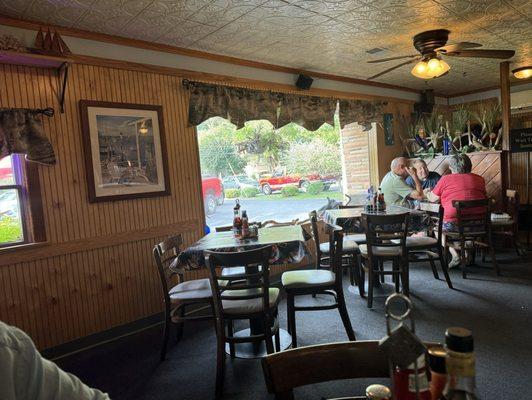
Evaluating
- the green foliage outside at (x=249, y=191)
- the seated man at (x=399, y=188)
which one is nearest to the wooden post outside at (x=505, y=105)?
the seated man at (x=399, y=188)

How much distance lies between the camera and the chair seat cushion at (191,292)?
2820mm

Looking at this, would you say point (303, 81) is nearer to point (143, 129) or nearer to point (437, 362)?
point (143, 129)

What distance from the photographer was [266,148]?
506 cm

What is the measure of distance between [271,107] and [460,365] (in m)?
4.11

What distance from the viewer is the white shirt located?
0.77 metres

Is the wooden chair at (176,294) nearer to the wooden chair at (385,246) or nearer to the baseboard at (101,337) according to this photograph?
the baseboard at (101,337)

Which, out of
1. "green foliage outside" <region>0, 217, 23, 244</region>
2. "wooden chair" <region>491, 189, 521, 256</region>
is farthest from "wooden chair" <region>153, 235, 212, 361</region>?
"wooden chair" <region>491, 189, 521, 256</region>

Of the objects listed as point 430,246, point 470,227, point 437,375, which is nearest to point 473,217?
point 470,227

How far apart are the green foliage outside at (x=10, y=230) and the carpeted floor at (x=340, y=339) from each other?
3.38ft

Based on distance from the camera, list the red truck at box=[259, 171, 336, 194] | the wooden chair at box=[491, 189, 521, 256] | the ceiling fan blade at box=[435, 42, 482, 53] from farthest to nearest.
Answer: the red truck at box=[259, 171, 336, 194], the wooden chair at box=[491, 189, 521, 256], the ceiling fan blade at box=[435, 42, 482, 53]

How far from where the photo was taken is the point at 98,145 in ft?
10.8

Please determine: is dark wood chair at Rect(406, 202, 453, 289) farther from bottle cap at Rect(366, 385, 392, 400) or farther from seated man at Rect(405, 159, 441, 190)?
bottle cap at Rect(366, 385, 392, 400)

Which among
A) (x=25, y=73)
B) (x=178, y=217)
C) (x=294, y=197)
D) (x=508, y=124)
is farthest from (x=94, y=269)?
(x=508, y=124)

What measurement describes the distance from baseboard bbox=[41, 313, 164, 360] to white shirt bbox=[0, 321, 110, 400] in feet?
8.53
